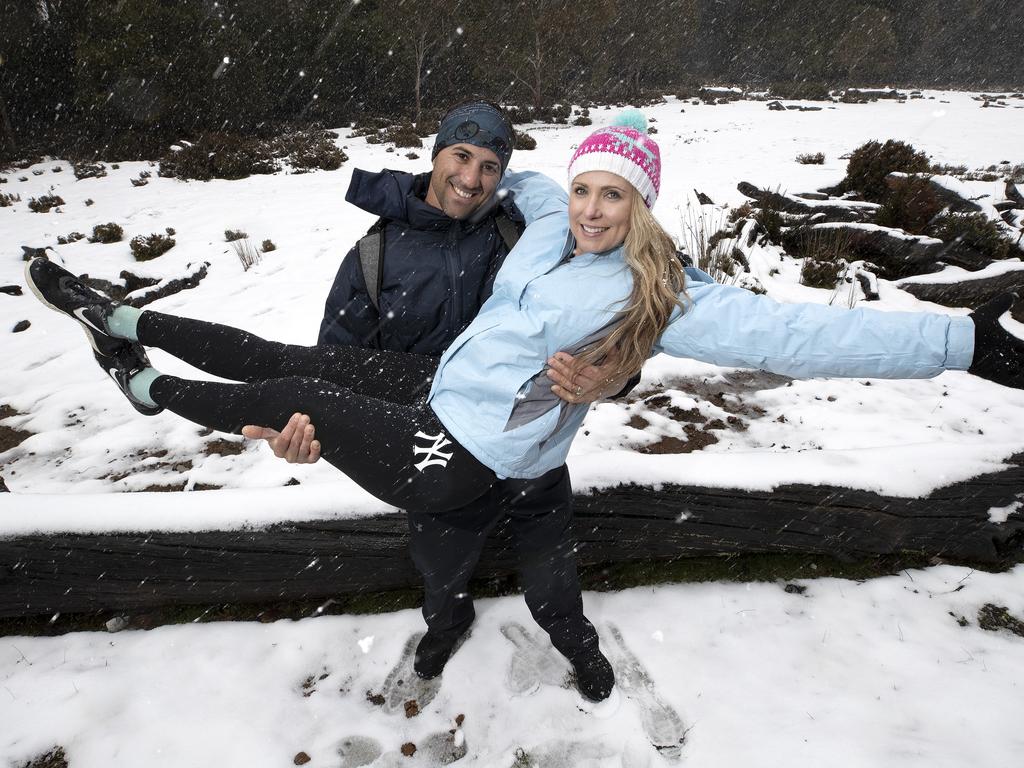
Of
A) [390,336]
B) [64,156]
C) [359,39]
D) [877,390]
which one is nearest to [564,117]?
[359,39]

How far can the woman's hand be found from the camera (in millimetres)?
1196

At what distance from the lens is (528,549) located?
197 cm

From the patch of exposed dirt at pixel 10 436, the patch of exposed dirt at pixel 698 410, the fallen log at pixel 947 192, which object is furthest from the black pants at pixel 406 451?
the fallen log at pixel 947 192

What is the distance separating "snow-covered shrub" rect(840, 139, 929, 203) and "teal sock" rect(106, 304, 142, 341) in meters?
9.48

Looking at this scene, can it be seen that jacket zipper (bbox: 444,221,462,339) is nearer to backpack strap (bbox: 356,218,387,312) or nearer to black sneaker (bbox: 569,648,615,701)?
backpack strap (bbox: 356,218,387,312)

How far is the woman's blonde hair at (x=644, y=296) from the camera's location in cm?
150

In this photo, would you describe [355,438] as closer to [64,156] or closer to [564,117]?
[64,156]

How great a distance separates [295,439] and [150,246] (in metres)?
7.33

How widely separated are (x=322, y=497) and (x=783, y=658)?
2065mm

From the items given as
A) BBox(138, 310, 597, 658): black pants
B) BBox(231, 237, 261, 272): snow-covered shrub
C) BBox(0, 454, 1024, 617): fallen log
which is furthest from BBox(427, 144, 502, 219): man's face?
BBox(231, 237, 261, 272): snow-covered shrub

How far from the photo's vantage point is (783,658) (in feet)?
6.64

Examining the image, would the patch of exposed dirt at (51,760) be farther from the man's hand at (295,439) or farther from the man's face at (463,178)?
the man's face at (463,178)

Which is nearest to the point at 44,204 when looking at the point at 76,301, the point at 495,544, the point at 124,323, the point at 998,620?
the point at 76,301

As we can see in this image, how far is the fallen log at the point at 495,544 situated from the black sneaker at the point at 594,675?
0.52 m
